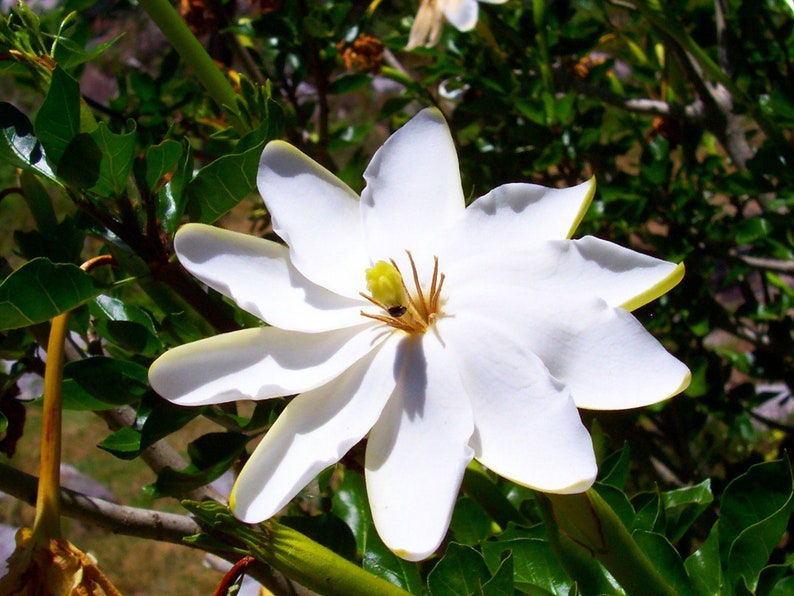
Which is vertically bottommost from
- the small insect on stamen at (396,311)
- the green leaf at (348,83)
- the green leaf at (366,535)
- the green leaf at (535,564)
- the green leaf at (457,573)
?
the green leaf at (366,535)

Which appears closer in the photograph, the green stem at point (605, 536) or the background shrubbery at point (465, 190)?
the green stem at point (605, 536)

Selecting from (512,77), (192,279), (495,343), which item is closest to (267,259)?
(192,279)

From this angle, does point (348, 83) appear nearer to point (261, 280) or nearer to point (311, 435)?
point (261, 280)

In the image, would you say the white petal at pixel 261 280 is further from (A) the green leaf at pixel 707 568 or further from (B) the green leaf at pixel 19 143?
(A) the green leaf at pixel 707 568

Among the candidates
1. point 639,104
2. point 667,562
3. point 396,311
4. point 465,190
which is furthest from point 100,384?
point 639,104

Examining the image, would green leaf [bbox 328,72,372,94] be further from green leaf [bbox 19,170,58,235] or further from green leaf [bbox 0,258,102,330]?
green leaf [bbox 0,258,102,330]

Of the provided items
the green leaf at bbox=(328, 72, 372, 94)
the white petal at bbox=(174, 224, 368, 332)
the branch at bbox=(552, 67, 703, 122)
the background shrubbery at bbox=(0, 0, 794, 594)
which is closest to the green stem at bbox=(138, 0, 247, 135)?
the background shrubbery at bbox=(0, 0, 794, 594)

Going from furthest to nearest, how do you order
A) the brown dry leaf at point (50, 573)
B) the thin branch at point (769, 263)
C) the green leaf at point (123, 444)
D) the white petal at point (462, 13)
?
1. the thin branch at point (769, 263)
2. the white petal at point (462, 13)
3. the green leaf at point (123, 444)
4. the brown dry leaf at point (50, 573)

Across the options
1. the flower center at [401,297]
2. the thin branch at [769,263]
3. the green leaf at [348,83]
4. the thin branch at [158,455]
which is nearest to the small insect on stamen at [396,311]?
the flower center at [401,297]
